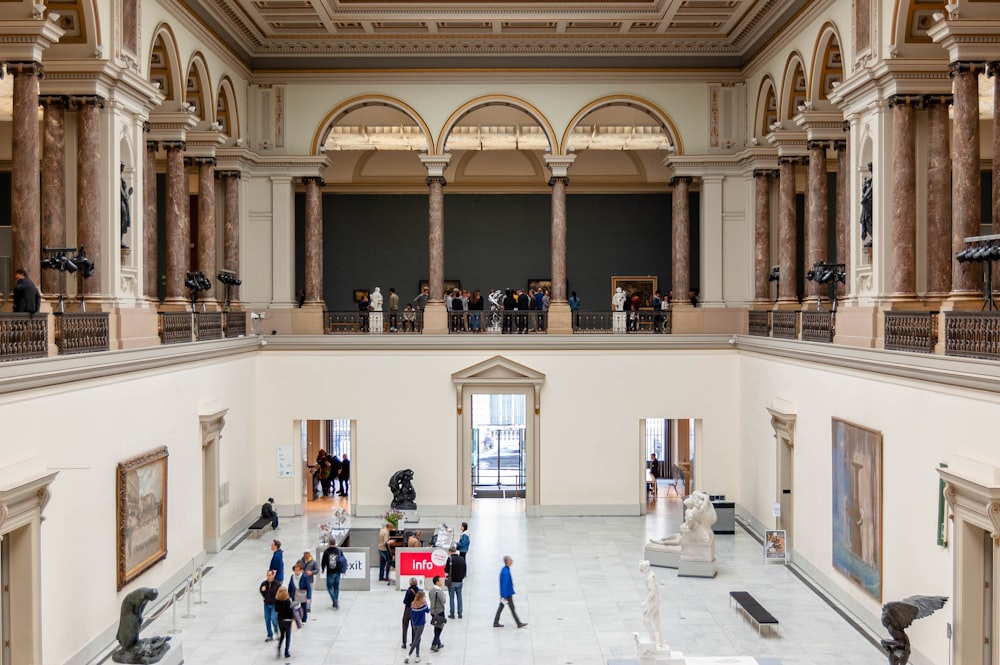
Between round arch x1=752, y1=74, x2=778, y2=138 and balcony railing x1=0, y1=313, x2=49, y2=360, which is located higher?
round arch x1=752, y1=74, x2=778, y2=138

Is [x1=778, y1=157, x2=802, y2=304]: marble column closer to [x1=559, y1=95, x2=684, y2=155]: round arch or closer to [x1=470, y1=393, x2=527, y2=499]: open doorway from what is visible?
[x1=559, y1=95, x2=684, y2=155]: round arch

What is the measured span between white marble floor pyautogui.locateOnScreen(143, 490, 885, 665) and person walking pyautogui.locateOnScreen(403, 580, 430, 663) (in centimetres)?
30

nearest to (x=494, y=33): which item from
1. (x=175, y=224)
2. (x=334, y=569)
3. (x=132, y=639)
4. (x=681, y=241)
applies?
(x=681, y=241)

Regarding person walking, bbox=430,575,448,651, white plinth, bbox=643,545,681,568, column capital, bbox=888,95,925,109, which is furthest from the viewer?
white plinth, bbox=643,545,681,568

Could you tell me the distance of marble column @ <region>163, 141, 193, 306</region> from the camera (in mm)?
18094

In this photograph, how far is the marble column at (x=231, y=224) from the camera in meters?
21.8

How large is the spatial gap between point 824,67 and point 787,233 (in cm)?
377

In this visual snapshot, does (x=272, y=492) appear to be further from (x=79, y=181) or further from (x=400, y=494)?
(x=79, y=181)

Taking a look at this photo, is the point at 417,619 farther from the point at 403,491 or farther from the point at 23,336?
the point at 403,491

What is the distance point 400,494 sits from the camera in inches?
814

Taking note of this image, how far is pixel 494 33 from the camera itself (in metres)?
21.8

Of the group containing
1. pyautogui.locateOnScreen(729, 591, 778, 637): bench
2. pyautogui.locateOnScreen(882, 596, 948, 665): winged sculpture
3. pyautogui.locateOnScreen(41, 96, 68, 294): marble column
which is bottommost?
pyautogui.locateOnScreen(729, 591, 778, 637): bench

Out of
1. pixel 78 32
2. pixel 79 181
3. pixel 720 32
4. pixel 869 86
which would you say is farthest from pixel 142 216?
pixel 720 32

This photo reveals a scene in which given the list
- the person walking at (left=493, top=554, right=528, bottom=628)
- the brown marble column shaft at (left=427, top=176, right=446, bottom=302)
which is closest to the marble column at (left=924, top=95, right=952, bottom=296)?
the person walking at (left=493, top=554, right=528, bottom=628)
